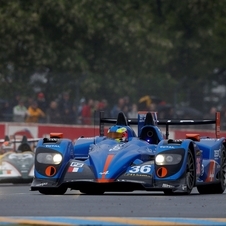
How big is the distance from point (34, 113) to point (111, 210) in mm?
16426

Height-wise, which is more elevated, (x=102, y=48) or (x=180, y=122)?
(x=102, y=48)

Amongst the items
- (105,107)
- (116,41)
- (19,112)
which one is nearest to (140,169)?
(19,112)

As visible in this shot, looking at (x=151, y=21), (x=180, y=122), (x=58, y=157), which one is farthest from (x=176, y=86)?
(x=58, y=157)

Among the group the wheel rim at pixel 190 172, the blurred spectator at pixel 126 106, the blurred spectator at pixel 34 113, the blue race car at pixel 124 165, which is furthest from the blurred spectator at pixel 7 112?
the wheel rim at pixel 190 172

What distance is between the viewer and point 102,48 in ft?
116

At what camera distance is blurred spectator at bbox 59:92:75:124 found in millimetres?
26438

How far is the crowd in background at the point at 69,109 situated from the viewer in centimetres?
2641

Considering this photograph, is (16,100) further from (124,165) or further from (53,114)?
(124,165)

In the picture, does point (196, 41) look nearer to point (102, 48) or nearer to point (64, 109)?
point (102, 48)

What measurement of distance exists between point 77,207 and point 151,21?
27.0 m

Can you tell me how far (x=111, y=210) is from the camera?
10.3m

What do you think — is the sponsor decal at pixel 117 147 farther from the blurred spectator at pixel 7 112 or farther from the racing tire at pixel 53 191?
A: the blurred spectator at pixel 7 112

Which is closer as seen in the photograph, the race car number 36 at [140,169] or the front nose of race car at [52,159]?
the race car number 36 at [140,169]

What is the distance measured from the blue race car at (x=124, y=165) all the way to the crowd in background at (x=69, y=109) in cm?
1145
